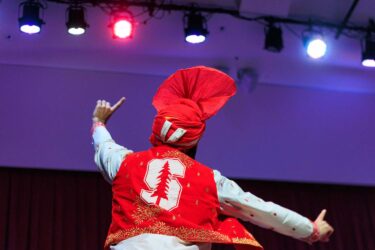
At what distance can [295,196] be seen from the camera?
5824mm

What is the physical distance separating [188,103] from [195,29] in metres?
3.01

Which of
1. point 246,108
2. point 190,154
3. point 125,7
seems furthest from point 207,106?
point 246,108

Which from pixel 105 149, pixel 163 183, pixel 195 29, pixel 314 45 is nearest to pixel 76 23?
pixel 195 29

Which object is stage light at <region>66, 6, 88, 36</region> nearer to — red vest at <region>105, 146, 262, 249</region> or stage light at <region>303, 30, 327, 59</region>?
stage light at <region>303, 30, 327, 59</region>

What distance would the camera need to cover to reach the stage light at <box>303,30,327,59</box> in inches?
213

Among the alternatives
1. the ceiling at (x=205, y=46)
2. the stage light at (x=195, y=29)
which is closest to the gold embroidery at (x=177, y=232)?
the stage light at (x=195, y=29)

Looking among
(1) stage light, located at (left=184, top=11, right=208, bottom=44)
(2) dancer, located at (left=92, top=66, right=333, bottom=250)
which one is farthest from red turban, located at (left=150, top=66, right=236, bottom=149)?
(1) stage light, located at (left=184, top=11, right=208, bottom=44)

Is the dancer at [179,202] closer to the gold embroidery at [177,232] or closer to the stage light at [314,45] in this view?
the gold embroidery at [177,232]

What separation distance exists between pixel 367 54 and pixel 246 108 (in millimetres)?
1029

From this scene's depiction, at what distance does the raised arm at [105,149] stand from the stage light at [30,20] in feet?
8.61

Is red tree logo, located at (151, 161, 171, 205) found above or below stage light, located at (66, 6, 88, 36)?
below

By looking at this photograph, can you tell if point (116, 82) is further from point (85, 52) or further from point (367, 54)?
point (367, 54)

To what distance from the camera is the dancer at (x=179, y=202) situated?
1.96 meters

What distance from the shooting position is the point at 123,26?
16.8ft
